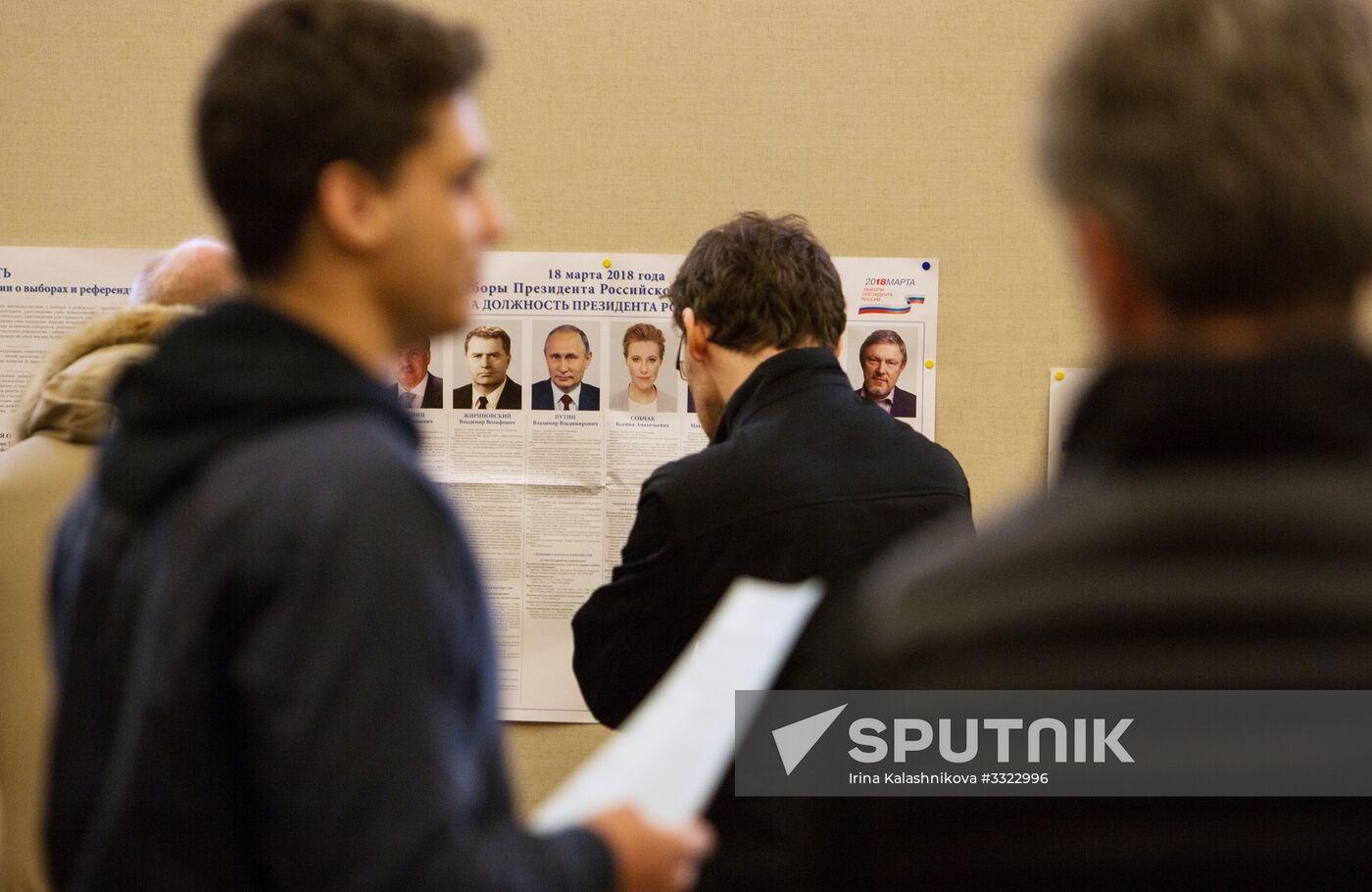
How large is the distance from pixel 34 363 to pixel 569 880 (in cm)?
212

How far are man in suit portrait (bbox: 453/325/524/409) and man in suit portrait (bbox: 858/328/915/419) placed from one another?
63cm

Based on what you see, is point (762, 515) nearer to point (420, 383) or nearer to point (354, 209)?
point (354, 209)

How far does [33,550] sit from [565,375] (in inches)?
44.5

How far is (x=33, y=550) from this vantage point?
138 cm

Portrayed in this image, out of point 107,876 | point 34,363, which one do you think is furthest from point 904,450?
point 34,363

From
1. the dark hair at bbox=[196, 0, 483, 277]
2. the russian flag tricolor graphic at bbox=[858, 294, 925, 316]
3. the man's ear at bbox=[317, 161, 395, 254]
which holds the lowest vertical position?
the russian flag tricolor graphic at bbox=[858, 294, 925, 316]

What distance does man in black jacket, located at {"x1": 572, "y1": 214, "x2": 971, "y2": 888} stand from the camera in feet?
4.82

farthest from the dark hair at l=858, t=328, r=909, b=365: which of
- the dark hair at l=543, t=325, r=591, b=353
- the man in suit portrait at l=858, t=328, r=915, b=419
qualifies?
the dark hair at l=543, t=325, r=591, b=353

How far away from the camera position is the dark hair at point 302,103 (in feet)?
2.40

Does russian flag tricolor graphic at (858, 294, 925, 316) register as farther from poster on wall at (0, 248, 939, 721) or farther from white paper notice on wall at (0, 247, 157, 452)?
white paper notice on wall at (0, 247, 157, 452)

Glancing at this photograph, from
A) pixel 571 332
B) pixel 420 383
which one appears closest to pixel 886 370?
pixel 571 332

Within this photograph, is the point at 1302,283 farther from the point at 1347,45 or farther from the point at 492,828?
the point at 492,828

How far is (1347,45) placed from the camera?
57cm

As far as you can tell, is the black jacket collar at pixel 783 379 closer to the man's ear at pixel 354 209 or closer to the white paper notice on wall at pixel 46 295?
the man's ear at pixel 354 209
